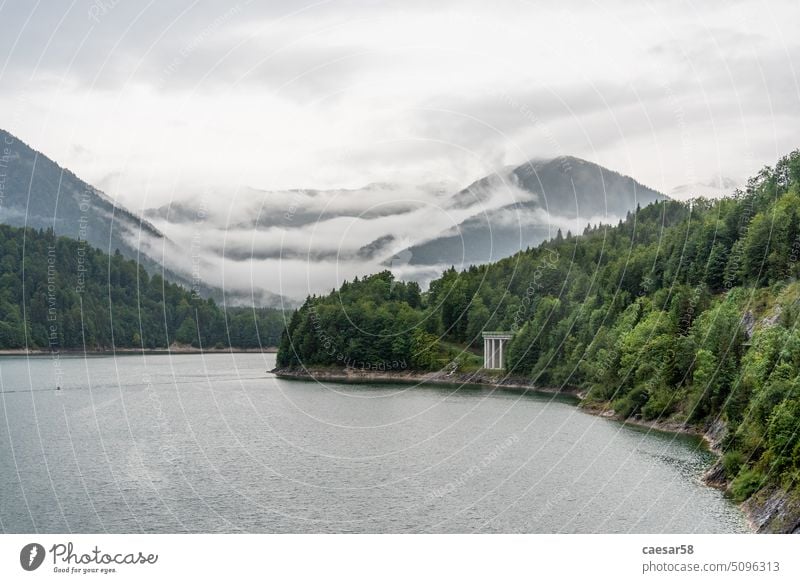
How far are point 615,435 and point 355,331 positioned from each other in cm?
9736

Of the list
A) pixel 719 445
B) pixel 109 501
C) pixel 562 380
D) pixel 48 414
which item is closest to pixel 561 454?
pixel 719 445

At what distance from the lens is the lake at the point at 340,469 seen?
4719cm

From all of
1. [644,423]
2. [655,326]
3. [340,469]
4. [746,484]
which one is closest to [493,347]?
[655,326]

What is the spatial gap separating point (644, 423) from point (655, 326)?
1590cm

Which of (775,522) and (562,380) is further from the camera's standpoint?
(562,380)

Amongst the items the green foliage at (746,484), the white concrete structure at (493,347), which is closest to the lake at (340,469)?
the green foliage at (746,484)

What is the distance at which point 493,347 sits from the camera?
157 m

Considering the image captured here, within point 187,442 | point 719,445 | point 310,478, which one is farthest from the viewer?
point 187,442

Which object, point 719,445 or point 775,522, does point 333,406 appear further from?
point 775,522

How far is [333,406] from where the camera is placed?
107 m

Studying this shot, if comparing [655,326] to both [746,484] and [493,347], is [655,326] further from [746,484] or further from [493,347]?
[493,347]

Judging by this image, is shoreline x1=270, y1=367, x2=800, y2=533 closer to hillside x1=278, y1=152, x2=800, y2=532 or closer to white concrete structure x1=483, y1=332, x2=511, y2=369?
hillside x1=278, y1=152, x2=800, y2=532

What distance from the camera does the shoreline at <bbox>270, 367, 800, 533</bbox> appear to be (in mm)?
42050

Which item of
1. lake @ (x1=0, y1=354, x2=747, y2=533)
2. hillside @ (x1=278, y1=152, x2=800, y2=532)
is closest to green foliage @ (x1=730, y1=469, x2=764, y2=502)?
hillside @ (x1=278, y1=152, x2=800, y2=532)
